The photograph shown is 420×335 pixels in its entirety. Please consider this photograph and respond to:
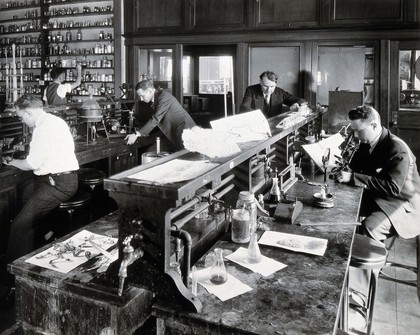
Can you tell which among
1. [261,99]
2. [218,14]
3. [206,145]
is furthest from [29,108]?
[218,14]

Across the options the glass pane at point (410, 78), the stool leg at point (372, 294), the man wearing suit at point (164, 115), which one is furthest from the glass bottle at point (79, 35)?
the stool leg at point (372, 294)

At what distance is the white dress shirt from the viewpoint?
119 inches

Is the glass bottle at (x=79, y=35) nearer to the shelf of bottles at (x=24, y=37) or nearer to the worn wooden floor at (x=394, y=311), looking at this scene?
the shelf of bottles at (x=24, y=37)

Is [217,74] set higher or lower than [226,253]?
higher

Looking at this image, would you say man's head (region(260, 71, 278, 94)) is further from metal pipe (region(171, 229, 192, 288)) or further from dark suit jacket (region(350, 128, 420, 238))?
metal pipe (region(171, 229, 192, 288))

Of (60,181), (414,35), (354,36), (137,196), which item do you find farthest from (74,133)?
(414,35)

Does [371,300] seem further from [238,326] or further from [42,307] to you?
[42,307]

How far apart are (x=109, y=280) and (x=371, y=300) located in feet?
5.68

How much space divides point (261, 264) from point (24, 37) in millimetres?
9009

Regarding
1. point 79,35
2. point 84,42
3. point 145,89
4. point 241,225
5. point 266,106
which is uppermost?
point 79,35

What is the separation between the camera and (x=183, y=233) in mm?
1399

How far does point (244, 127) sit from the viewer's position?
241 cm

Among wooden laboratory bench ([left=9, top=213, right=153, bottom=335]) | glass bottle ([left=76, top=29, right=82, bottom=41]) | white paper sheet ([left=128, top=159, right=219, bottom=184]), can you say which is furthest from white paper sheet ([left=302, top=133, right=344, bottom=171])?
glass bottle ([left=76, top=29, right=82, bottom=41])

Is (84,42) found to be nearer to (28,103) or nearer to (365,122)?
(28,103)
